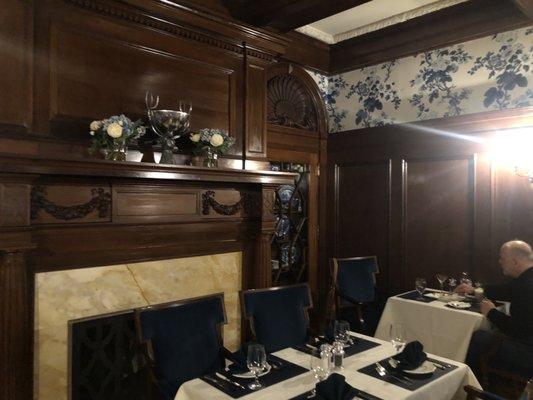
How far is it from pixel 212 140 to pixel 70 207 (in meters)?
0.98

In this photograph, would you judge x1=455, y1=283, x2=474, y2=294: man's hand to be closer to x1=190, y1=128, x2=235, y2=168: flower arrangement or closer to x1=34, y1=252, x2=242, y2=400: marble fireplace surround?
x1=34, y1=252, x2=242, y2=400: marble fireplace surround

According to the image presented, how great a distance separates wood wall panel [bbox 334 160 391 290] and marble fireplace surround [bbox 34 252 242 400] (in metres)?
1.82

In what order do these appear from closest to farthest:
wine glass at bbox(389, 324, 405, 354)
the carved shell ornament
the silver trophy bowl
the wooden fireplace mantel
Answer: wine glass at bbox(389, 324, 405, 354), the wooden fireplace mantel, the silver trophy bowl, the carved shell ornament

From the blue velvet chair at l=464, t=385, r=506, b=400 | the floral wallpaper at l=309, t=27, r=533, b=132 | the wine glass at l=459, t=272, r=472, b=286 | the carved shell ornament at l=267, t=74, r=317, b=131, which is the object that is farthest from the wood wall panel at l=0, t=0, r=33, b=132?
the wine glass at l=459, t=272, r=472, b=286

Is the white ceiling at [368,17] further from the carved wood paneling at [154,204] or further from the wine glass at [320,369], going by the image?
the wine glass at [320,369]

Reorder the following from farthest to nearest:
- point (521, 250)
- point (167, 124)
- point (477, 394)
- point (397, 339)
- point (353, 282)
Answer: point (353, 282)
point (521, 250)
point (167, 124)
point (397, 339)
point (477, 394)

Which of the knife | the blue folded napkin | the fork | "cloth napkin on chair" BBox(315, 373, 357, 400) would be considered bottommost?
the knife

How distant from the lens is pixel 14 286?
2160 mm

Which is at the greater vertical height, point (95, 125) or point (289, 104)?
point (289, 104)

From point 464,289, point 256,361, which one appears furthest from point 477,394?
point 464,289

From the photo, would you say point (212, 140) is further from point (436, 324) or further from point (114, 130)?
point (436, 324)

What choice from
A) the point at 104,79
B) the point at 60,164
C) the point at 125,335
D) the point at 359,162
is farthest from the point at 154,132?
the point at 359,162

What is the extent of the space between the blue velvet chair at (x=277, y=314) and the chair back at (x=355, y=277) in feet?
3.44

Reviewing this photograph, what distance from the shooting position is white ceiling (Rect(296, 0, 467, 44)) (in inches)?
152
